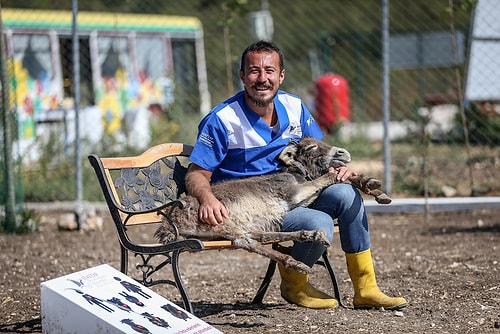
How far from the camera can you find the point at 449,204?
7.87 metres

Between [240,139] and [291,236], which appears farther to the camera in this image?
[240,139]

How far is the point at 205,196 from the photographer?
4086 mm

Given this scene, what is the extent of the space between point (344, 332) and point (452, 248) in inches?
103

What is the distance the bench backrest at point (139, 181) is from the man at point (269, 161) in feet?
0.98

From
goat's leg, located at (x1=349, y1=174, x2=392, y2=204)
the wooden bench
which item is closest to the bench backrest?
the wooden bench

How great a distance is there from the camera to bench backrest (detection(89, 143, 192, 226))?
13.7ft

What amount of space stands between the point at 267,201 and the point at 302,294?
63 centimetres

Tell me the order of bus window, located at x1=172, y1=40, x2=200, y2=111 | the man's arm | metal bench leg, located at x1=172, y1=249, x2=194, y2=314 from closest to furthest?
1. metal bench leg, located at x1=172, y1=249, x2=194, y2=314
2. the man's arm
3. bus window, located at x1=172, y1=40, x2=200, y2=111

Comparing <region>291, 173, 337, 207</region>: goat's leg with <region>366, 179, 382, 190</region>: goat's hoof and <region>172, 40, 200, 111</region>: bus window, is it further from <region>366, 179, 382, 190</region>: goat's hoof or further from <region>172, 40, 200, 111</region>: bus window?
<region>172, 40, 200, 111</region>: bus window

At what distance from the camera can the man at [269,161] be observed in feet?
13.9

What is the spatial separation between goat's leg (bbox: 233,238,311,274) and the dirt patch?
0.40 meters

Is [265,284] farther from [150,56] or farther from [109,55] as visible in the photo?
[150,56]

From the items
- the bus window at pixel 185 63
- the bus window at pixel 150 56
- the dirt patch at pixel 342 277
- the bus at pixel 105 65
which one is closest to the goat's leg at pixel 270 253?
the dirt patch at pixel 342 277

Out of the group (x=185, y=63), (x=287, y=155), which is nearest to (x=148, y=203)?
(x=287, y=155)
